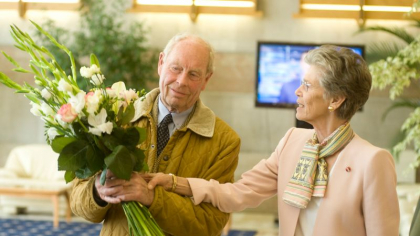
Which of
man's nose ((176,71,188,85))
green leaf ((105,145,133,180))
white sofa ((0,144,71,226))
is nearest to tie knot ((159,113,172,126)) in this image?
man's nose ((176,71,188,85))

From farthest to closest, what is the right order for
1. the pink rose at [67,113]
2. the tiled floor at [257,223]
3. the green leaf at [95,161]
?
1. the tiled floor at [257,223]
2. the green leaf at [95,161]
3. the pink rose at [67,113]

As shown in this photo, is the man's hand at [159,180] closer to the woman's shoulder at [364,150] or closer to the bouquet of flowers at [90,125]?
the bouquet of flowers at [90,125]

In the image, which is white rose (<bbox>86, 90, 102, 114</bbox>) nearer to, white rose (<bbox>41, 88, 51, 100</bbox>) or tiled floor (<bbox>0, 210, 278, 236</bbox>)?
white rose (<bbox>41, 88, 51, 100</bbox>)

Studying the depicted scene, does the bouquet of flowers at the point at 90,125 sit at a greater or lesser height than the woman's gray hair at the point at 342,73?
lesser

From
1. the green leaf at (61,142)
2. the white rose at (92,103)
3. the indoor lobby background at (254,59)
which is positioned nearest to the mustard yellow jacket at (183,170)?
the green leaf at (61,142)

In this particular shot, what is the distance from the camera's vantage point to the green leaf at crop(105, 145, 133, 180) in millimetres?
2361

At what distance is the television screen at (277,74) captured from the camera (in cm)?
970

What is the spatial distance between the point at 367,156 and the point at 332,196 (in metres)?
0.19

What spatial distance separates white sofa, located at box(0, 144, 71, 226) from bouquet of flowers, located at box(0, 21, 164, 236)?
21.5 feet

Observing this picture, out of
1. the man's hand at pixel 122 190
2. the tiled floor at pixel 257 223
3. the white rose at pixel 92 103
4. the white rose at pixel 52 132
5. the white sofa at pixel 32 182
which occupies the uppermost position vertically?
the white rose at pixel 92 103

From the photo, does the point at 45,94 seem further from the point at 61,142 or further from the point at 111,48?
the point at 111,48

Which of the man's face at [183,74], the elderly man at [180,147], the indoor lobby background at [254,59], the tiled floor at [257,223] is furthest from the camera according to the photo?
the indoor lobby background at [254,59]

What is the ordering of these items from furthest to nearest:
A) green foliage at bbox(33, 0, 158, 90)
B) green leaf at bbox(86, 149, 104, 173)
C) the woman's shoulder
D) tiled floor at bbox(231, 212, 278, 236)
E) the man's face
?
green foliage at bbox(33, 0, 158, 90)
tiled floor at bbox(231, 212, 278, 236)
the man's face
the woman's shoulder
green leaf at bbox(86, 149, 104, 173)

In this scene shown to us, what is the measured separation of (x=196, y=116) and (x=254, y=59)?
7828 millimetres
